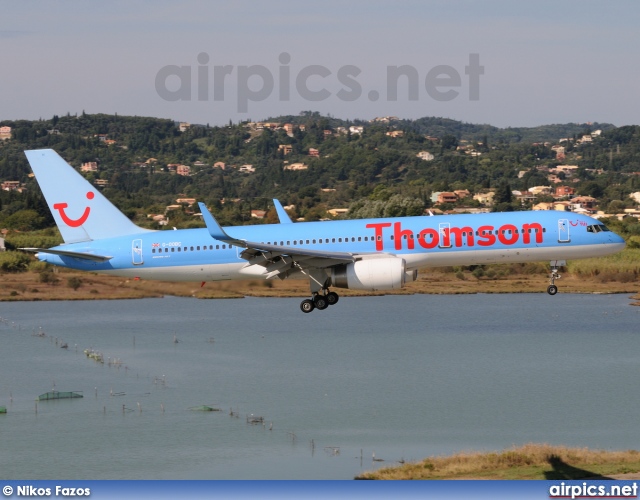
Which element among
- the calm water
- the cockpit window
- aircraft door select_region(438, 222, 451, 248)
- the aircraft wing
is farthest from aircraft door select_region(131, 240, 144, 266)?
the cockpit window

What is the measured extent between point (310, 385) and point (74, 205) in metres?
48.9

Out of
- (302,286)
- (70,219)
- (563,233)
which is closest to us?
(563,233)

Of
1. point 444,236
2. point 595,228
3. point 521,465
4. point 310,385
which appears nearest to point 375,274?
point 444,236

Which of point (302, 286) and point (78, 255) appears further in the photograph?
point (302, 286)

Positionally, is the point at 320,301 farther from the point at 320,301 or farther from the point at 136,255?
the point at 136,255

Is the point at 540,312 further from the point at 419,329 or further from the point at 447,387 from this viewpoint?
the point at 447,387

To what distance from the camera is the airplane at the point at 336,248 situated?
59031 millimetres

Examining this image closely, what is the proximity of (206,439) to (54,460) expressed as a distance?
1344cm

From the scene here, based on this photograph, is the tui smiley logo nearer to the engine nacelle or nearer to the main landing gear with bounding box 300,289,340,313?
the main landing gear with bounding box 300,289,340,313

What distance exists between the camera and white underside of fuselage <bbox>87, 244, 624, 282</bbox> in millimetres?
59750

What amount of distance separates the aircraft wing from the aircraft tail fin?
8755 mm

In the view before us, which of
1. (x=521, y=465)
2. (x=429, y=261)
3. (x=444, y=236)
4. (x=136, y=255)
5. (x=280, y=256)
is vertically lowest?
(x=521, y=465)

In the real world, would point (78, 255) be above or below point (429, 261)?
above

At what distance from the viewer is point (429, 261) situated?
59.8 metres
